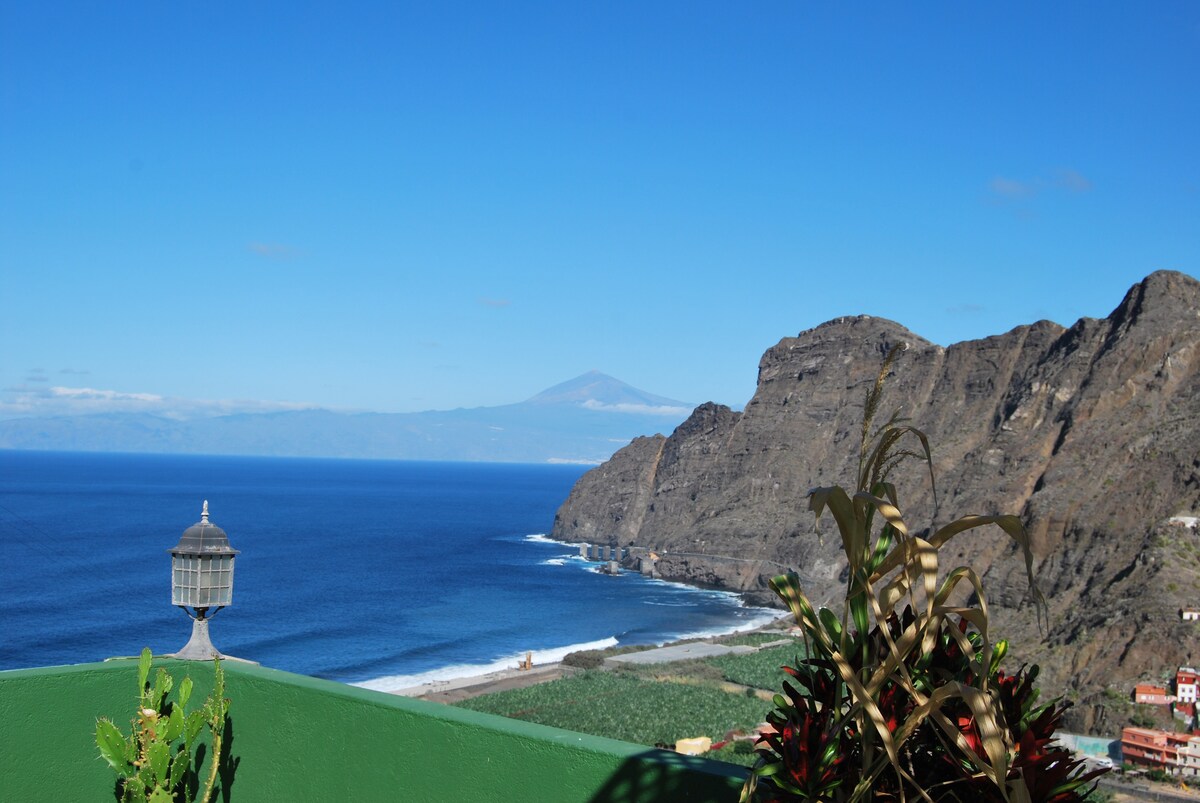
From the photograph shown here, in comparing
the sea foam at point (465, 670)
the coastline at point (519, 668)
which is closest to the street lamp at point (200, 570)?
the coastline at point (519, 668)

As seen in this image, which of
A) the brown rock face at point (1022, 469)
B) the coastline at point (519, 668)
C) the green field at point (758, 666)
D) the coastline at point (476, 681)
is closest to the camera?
the brown rock face at point (1022, 469)

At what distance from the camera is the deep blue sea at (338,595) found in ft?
154

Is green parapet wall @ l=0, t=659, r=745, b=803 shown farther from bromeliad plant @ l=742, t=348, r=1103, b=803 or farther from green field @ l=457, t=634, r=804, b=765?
green field @ l=457, t=634, r=804, b=765

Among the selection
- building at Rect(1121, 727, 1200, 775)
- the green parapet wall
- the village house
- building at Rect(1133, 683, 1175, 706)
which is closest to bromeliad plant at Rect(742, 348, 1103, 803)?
the green parapet wall

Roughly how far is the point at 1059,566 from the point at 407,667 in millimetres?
25601

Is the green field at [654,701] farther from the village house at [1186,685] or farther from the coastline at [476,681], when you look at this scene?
the village house at [1186,685]

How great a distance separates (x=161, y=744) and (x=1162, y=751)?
27250 mm

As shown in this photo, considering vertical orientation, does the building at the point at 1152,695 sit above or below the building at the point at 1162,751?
above

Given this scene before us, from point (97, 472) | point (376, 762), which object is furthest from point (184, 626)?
point (97, 472)

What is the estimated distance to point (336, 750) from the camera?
4.66 m

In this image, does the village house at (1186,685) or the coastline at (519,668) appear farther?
the coastline at (519,668)

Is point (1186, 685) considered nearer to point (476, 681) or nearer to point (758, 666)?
point (758, 666)

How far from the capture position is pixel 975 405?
60.5 meters

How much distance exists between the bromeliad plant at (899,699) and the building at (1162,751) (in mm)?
27284
